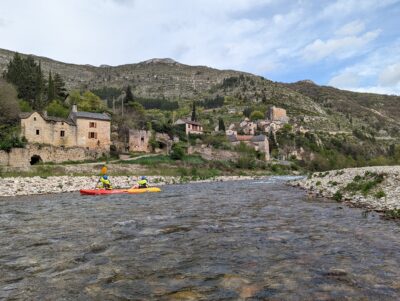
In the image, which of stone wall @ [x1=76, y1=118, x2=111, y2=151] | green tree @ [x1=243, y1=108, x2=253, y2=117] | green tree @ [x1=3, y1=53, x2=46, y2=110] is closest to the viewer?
stone wall @ [x1=76, y1=118, x2=111, y2=151]

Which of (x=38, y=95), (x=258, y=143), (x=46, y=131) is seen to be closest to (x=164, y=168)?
(x=46, y=131)

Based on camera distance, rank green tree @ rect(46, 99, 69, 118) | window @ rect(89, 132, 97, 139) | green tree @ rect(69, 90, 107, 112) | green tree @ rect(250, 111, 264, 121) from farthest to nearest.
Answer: green tree @ rect(250, 111, 264, 121), green tree @ rect(69, 90, 107, 112), green tree @ rect(46, 99, 69, 118), window @ rect(89, 132, 97, 139)

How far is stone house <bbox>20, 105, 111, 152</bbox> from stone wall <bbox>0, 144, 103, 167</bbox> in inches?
70.8

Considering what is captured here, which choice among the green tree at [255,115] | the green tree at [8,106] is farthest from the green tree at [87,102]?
the green tree at [255,115]

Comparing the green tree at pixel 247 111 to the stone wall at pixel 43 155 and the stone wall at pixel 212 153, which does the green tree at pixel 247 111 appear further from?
the stone wall at pixel 43 155

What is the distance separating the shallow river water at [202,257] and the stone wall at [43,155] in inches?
1149

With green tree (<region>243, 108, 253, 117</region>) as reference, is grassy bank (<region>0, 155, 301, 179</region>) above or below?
below

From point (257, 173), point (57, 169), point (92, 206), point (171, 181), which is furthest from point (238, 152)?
point (92, 206)

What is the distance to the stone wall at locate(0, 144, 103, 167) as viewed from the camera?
3931cm

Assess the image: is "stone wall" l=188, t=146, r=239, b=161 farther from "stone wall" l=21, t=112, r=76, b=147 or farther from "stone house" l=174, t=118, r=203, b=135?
"stone wall" l=21, t=112, r=76, b=147

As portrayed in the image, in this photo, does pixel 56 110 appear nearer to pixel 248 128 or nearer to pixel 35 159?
pixel 35 159

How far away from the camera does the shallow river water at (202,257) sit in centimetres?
566

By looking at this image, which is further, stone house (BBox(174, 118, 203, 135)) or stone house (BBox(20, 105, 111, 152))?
stone house (BBox(174, 118, 203, 135))

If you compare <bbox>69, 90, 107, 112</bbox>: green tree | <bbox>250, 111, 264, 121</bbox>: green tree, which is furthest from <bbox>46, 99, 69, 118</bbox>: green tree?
<bbox>250, 111, 264, 121</bbox>: green tree
